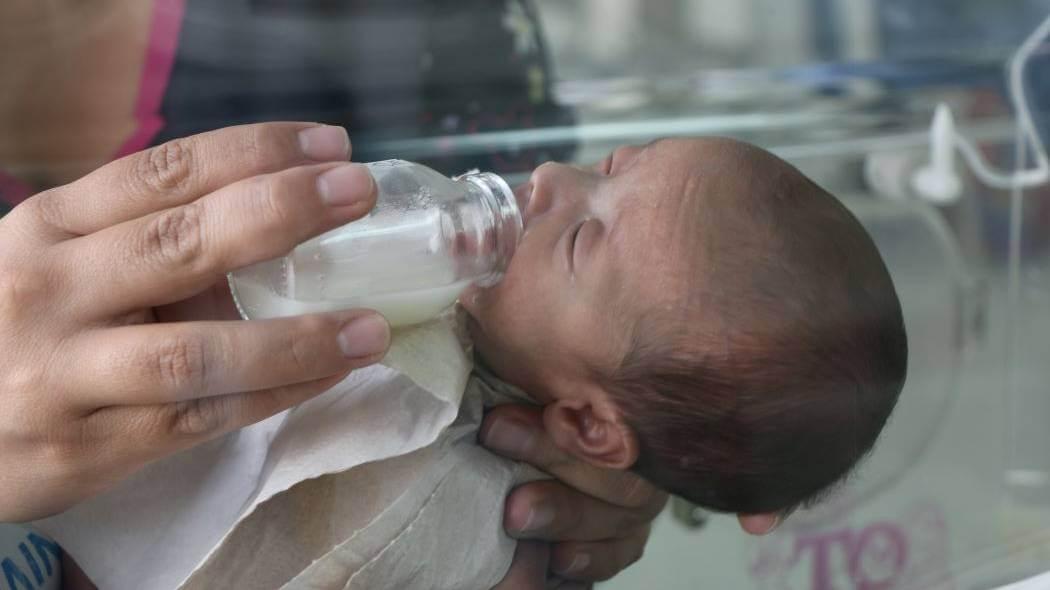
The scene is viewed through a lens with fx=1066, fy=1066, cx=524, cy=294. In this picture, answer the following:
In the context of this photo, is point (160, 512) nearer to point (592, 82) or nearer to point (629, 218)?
point (629, 218)

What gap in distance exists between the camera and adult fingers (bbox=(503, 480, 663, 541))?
0.62m

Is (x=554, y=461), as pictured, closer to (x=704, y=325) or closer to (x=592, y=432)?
(x=592, y=432)

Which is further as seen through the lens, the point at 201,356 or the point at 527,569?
the point at 527,569

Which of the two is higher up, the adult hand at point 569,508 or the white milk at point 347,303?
the white milk at point 347,303

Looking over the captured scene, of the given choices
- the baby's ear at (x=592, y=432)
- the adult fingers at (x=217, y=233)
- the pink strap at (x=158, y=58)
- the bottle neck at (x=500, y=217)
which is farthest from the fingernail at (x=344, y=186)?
the pink strap at (x=158, y=58)

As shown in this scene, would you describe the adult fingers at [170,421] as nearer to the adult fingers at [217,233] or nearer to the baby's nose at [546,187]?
the adult fingers at [217,233]

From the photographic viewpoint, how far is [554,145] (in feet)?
3.15

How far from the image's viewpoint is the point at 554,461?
0.64 m

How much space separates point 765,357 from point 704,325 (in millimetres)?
36

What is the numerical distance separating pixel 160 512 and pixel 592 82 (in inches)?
27.7

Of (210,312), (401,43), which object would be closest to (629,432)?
(210,312)

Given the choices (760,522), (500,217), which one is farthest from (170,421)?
(760,522)

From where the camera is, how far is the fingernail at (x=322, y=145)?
0.48 meters

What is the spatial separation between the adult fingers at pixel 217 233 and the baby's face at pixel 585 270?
17 cm
